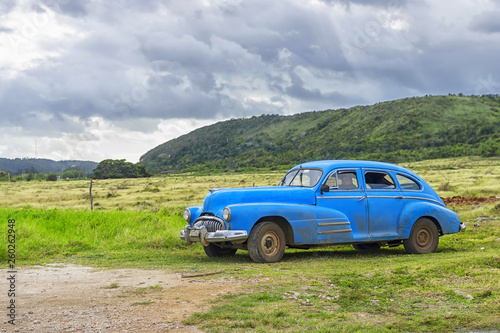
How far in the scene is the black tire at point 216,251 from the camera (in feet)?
39.6

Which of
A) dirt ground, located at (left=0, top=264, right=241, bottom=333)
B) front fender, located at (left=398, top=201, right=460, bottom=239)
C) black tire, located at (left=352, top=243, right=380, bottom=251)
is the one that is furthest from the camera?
black tire, located at (left=352, top=243, right=380, bottom=251)

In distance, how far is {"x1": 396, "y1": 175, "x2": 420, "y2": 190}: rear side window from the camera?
40.8 ft

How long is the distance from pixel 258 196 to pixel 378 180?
2995 mm

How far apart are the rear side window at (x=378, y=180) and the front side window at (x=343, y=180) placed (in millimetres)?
336

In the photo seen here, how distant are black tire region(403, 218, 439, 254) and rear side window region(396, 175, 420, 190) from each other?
2.47 ft

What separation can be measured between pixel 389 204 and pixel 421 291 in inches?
175

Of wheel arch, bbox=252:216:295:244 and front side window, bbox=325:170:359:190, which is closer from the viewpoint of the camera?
wheel arch, bbox=252:216:295:244

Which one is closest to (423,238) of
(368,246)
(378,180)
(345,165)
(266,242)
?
(368,246)

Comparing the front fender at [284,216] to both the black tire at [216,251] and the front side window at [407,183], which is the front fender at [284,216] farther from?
the front side window at [407,183]

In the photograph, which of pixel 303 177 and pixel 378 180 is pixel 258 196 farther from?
pixel 378 180

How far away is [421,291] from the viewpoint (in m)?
7.74

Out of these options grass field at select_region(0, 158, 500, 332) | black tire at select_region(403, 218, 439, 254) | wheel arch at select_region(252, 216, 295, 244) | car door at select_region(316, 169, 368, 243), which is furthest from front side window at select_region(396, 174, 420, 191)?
wheel arch at select_region(252, 216, 295, 244)

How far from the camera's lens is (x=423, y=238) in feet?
40.4

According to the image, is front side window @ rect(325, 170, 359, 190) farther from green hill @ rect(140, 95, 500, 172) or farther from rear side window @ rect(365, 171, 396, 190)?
green hill @ rect(140, 95, 500, 172)
